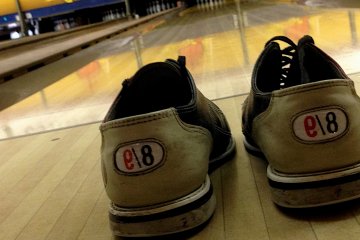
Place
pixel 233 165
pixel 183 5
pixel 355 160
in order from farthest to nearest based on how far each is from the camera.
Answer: pixel 183 5 < pixel 233 165 < pixel 355 160

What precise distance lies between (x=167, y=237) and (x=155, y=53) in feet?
7.71

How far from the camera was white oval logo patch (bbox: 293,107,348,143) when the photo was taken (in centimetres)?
56

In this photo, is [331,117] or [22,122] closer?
[331,117]

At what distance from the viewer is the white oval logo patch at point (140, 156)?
0.57 meters

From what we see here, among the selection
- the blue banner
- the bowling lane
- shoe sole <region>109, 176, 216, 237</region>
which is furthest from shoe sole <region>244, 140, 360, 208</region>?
the blue banner

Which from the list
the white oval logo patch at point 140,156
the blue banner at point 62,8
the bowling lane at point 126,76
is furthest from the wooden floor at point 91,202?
the blue banner at point 62,8

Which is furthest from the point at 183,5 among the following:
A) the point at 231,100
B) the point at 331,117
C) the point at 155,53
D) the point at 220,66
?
the point at 331,117

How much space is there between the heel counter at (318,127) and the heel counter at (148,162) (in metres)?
0.12

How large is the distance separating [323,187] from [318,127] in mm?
69

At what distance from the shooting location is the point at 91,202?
2.44 feet

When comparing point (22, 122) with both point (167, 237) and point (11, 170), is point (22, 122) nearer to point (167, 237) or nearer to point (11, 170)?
point (11, 170)

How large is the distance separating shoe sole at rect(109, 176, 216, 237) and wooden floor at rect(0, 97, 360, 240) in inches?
1.0

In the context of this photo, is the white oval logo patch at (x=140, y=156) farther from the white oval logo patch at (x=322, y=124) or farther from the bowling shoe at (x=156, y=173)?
the white oval logo patch at (x=322, y=124)

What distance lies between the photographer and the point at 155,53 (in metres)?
2.85
